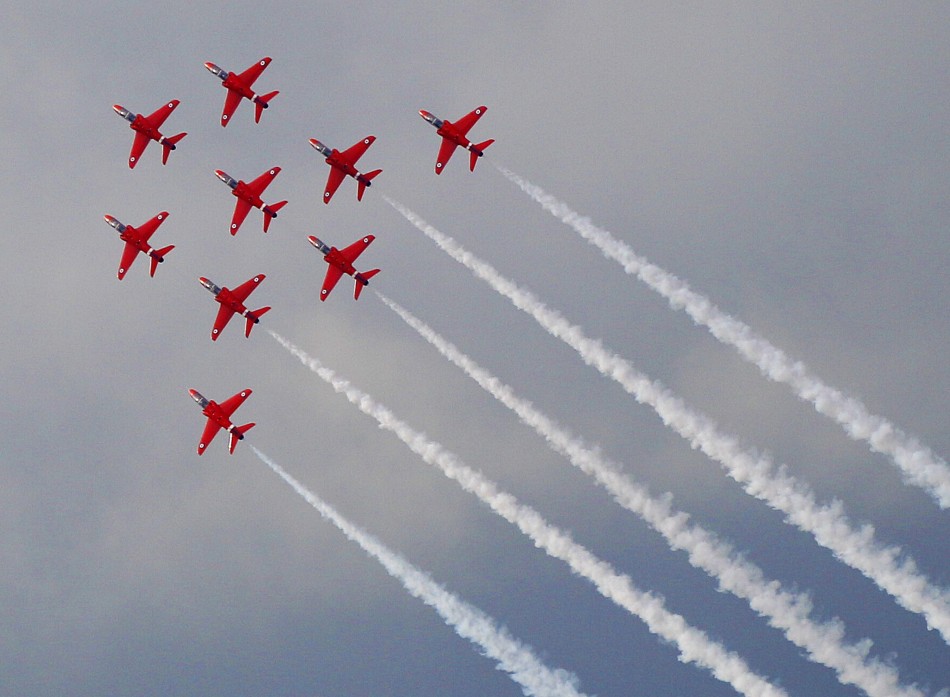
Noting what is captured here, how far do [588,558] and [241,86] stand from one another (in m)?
43.9

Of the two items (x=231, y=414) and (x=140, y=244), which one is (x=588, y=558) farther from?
(x=140, y=244)

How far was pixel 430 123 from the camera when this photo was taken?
436ft

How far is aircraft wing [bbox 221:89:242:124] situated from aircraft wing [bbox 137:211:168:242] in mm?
8697

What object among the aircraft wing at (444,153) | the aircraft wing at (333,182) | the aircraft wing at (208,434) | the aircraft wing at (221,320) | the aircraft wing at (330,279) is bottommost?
the aircraft wing at (208,434)

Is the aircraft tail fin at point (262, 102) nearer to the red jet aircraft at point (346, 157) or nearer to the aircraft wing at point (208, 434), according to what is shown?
the red jet aircraft at point (346, 157)

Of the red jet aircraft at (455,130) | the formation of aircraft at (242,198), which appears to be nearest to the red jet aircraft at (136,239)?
the formation of aircraft at (242,198)

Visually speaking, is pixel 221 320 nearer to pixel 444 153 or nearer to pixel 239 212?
pixel 239 212

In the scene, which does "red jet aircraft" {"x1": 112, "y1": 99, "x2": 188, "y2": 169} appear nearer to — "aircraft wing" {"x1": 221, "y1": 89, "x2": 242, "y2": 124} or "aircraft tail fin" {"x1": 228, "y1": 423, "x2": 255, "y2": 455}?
"aircraft wing" {"x1": 221, "y1": 89, "x2": 242, "y2": 124}

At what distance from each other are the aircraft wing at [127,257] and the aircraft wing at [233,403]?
1328 centimetres

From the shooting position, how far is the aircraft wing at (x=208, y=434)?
5369 inches

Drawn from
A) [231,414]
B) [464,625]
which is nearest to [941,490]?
[464,625]

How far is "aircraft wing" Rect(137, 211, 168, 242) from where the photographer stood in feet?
463

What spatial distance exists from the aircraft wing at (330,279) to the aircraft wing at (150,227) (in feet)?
47.1

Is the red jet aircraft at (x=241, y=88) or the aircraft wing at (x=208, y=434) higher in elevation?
the red jet aircraft at (x=241, y=88)
